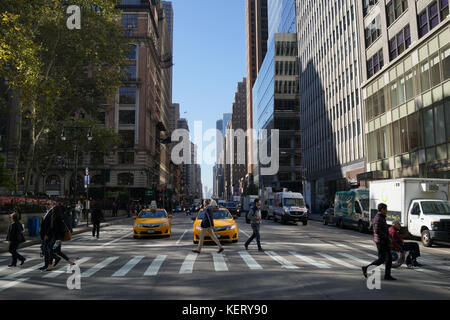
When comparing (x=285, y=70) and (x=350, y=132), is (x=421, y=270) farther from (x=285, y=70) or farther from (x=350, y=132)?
(x=285, y=70)

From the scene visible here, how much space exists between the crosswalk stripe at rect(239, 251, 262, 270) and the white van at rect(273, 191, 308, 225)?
1827cm

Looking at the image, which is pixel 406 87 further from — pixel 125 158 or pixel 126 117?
pixel 126 117

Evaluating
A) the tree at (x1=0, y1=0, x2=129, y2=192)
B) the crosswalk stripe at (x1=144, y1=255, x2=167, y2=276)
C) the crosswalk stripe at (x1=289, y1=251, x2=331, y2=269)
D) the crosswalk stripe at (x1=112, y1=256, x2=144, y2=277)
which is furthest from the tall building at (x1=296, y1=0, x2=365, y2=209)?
the crosswalk stripe at (x1=112, y1=256, x2=144, y2=277)

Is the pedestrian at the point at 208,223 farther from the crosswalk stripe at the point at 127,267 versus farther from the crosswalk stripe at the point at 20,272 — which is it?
the crosswalk stripe at the point at 20,272

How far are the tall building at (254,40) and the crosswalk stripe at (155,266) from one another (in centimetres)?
12331

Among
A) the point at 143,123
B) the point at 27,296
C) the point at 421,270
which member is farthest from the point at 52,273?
the point at 143,123

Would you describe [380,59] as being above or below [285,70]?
below

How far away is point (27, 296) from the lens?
282 inches

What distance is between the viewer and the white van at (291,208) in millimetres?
30984

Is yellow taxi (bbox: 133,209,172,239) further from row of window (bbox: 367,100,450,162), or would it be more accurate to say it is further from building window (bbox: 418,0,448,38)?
building window (bbox: 418,0,448,38)

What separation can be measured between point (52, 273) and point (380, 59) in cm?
3682

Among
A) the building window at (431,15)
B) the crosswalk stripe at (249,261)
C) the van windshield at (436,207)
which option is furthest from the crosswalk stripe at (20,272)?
the building window at (431,15)

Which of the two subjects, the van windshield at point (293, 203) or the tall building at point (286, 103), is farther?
the tall building at point (286, 103)

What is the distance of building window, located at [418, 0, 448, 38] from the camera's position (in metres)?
27.1
